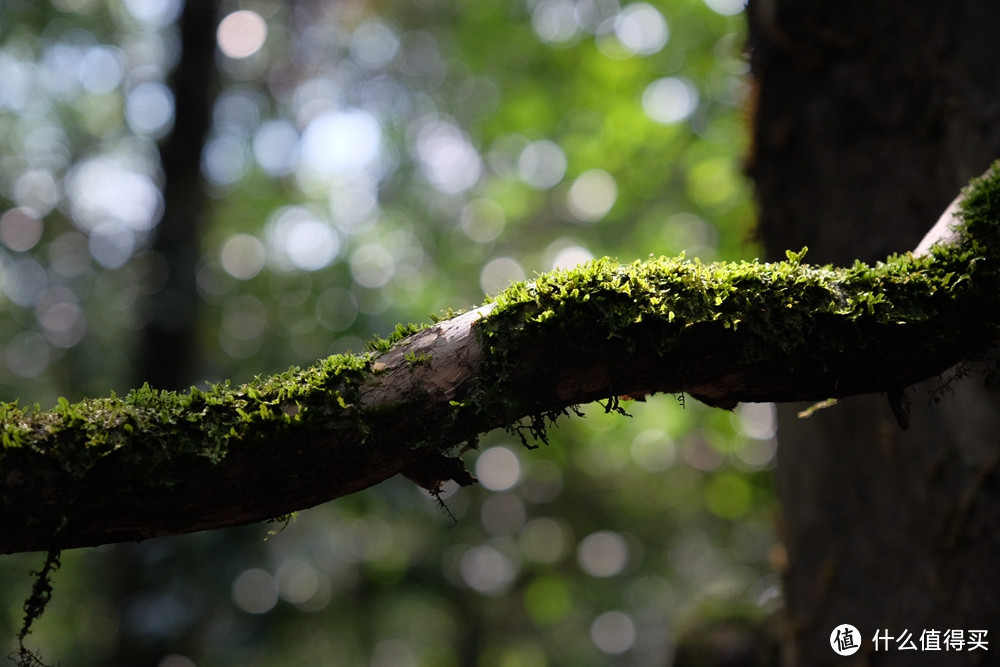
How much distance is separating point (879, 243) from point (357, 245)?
6910mm

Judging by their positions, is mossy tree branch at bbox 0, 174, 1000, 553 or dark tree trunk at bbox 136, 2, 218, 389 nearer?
mossy tree branch at bbox 0, 174, 1000, 553

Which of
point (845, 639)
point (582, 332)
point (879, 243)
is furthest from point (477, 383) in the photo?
point (845, 639)

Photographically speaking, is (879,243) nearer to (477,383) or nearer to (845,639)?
(845,639)

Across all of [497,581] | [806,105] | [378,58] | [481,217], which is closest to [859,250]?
[806,105]

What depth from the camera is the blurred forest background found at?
6359mm

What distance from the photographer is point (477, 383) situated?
70.6 inches

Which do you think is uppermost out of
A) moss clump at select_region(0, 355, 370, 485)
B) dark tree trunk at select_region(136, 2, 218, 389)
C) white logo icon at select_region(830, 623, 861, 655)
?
dark tree trunk at select_region(136, 2, 218, 389)

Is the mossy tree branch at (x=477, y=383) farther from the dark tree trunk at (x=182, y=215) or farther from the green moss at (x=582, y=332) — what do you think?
the dark tree trunk at (x=182, y=215)

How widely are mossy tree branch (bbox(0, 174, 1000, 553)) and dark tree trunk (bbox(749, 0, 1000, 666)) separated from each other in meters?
1.80

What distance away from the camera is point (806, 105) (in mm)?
4359

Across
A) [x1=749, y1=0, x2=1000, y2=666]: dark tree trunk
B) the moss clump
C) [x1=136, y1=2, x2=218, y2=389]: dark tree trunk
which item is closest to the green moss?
the moss clump

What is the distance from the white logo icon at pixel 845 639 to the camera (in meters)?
3.96

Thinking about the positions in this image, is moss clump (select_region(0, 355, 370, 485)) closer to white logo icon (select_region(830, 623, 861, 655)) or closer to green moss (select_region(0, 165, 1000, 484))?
green moss (select_region(0, 165, 1000, 484))

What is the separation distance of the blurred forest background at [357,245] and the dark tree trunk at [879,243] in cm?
55
